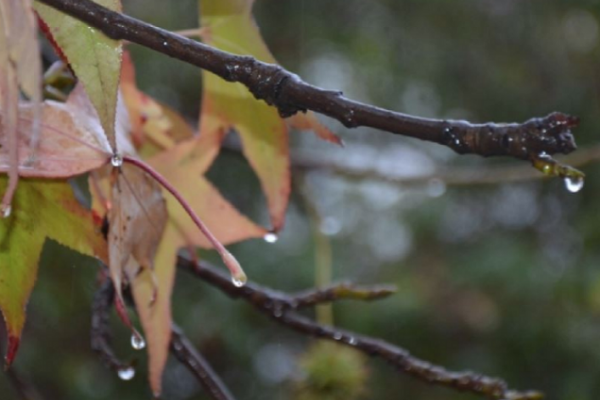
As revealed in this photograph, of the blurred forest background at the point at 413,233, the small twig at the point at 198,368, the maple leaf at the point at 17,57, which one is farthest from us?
the blurred forest background at the point at 413,233

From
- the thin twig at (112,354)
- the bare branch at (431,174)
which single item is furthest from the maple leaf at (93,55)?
the bare branch at (431,174)

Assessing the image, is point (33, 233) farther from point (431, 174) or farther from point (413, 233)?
point (413, 233)

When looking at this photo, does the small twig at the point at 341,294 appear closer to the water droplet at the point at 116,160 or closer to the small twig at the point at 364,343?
the small twig at the point at 364,343

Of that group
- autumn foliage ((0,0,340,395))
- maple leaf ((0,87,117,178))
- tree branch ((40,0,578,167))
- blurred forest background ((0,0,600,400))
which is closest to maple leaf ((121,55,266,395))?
autumn foliage ((0,0,340,395))

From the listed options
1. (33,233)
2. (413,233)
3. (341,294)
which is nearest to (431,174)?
(341,294)

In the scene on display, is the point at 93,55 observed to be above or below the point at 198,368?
above

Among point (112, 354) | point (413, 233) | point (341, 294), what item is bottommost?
point (112, 354)

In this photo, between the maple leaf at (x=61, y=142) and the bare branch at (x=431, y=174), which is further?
the bare branch at (x=431, y=174)

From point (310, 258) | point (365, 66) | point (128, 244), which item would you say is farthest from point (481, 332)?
point (128, 244)
